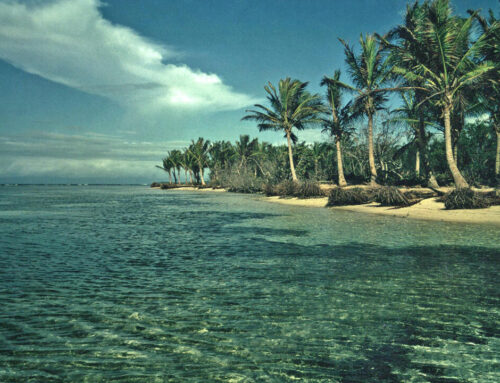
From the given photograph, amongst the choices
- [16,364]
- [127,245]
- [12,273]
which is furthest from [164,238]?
[16,364]

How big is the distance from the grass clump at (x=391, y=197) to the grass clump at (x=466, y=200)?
7.40ft

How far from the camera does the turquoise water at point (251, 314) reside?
114 inches

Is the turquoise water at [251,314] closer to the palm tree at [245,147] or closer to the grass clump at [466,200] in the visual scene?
the grass clump at [466,200]

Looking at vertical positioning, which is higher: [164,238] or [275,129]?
[275,129]

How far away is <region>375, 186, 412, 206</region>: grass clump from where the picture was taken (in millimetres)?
18128

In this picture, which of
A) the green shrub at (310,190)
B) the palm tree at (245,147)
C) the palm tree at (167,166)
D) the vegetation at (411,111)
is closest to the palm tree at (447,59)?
the vegetation at (411,111)

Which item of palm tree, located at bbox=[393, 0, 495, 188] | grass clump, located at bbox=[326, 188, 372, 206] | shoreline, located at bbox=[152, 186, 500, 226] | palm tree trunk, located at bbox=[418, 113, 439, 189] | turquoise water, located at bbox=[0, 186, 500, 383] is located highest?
palm tree, located at bbox=[393, 0, 495, 188]

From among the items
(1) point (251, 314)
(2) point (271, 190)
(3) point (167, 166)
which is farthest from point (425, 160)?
(3) point (167, 166)

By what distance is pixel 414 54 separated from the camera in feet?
67.4

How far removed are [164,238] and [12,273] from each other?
4.70 m

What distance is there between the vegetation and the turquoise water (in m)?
12.2

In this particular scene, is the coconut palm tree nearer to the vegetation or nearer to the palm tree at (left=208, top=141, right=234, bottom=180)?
the vegetation

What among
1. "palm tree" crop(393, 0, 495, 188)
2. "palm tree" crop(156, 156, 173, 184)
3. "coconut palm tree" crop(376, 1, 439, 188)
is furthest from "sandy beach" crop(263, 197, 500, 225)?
"palm tree" crop(156, 156, 173, 184)

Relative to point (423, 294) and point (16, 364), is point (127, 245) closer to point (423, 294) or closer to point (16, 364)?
point (16, 364)
